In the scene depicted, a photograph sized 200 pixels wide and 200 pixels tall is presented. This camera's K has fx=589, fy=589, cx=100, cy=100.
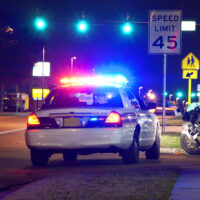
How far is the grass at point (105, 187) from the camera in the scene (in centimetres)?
780

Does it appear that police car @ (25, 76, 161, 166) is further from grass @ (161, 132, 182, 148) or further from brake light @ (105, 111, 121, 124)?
grass @ (161, 132, 182, 148)

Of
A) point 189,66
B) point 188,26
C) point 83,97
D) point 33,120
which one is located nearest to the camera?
point 33,120

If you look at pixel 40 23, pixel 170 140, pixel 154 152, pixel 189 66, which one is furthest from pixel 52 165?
pixel 40 23

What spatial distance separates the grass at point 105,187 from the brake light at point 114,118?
1.34m

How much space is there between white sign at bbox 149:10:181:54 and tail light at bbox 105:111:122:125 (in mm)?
8257

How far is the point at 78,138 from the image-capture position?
11.3 meters

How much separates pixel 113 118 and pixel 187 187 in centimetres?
326

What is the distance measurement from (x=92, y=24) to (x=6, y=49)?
44.0 m

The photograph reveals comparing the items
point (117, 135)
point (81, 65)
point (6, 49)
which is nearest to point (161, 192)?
point (117, 135)

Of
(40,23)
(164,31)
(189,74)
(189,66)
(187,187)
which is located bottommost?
(187,187)

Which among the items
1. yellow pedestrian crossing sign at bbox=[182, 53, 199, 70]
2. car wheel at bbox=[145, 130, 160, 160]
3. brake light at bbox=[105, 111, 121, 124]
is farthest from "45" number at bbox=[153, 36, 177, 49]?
brake light at bbox=[105, 111, 121, 124]

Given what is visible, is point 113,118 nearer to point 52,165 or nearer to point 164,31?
point 52,165

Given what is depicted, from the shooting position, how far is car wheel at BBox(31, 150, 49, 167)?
11.9 metres

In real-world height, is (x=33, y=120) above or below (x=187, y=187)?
above
